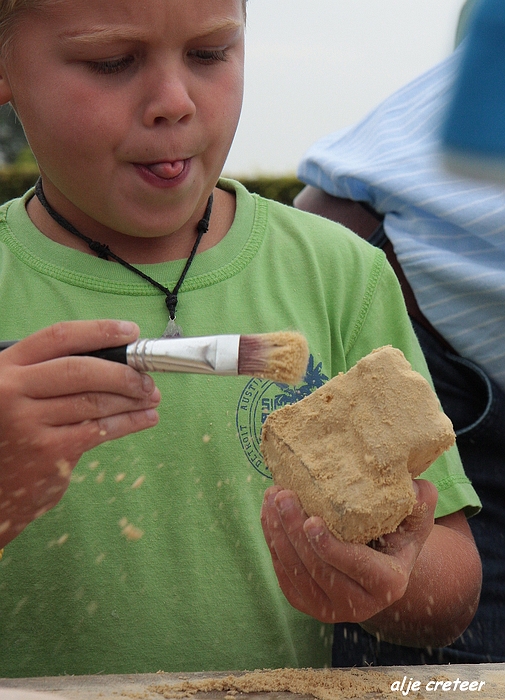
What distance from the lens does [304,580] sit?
3.67 feet

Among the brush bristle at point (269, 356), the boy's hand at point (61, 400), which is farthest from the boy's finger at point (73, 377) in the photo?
the brush bristle at point (269, 356)

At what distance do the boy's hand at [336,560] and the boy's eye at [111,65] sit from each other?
1.90 feet

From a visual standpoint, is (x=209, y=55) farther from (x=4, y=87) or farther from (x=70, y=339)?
(x=70, y=339)

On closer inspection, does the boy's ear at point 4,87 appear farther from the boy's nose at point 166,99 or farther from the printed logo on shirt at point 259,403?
the printed logo on shirt at point 259,403

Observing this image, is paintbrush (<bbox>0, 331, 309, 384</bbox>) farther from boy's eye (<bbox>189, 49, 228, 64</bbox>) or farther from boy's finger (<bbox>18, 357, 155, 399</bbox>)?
boy's eye (<bbox>189, 49, 228, 64</bbox>)

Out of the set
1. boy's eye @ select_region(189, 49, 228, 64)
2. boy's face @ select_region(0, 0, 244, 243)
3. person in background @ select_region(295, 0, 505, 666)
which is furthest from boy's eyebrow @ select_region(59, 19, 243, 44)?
person in background @ select_region(295, 0, 505, 666)

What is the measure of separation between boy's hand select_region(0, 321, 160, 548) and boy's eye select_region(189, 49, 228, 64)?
0.41m

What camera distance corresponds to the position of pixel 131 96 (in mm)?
1124

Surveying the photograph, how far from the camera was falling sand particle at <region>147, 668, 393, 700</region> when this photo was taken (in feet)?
3.50

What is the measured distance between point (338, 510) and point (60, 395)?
0.35 metres

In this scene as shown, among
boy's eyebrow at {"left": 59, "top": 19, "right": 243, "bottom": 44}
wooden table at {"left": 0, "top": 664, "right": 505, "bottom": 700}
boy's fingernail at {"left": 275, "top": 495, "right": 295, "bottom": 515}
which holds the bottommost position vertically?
wooden table at {"left": 0, "top": 664, "right": 505, "bottom": 700}

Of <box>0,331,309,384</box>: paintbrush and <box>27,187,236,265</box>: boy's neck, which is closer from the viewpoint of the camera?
<box>0,331,309,384</box>: paintbrush

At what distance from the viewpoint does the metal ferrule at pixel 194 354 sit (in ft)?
3.15

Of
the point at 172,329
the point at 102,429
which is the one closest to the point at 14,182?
the point at 172,329
